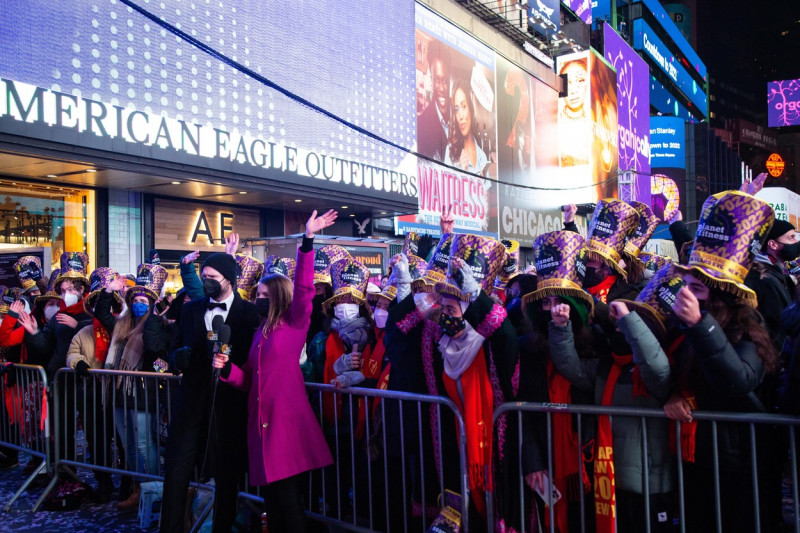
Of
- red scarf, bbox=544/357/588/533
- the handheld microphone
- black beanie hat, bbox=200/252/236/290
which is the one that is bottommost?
red scarf, bbox=544/357/588/533

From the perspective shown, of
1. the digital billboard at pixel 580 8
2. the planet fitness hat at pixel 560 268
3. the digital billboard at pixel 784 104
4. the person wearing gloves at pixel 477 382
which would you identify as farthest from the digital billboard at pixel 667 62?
the person wearing gloves at pixel 477 382

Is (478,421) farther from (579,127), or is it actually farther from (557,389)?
(579,127)

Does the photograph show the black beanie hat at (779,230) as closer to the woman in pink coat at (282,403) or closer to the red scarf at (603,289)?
the red scarf at (603,289)

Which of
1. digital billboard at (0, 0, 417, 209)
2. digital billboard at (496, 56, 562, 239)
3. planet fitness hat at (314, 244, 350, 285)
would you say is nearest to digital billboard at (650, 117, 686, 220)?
digital billboard at (496, 56, 562, 239)

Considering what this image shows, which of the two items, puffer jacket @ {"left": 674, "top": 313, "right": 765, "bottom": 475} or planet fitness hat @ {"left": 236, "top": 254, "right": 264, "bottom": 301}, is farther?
planet fitness hat @ {"left": 236, "top": 254, "right": 264, "bottom": 301}

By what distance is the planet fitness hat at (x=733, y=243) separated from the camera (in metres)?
3.13

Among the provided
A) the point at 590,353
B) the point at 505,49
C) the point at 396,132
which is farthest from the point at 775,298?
the point at 505,49

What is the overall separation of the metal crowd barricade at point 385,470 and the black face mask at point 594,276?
53.2 inches

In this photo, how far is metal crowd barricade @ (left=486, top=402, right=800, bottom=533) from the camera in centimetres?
298

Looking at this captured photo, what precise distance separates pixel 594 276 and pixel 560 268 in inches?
32.3

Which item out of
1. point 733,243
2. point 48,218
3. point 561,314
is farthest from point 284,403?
point 48,218

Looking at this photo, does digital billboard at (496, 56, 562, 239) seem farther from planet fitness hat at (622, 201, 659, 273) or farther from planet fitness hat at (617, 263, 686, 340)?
planet fitness hat at (617, 263, 686, 340)

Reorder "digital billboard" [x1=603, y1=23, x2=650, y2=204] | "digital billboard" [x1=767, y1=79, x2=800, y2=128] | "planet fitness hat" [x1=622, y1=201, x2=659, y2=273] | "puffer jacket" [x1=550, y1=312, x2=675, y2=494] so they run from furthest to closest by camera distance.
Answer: "digital billboard" [x1=767, y1=79, x2=800, y2=128], "digital billboard" [x1=603, y1=23, x2=650, y2=204], "planet fitness hat" [x1=622, y1=201, x2=659, y2=273], "puffer jacket" [x1=550, y1=312, x2=675, y2=494]

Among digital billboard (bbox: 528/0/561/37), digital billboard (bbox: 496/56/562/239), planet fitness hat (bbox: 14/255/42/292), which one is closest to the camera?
planet fitness hat (bbox: 14/255/42/292)
